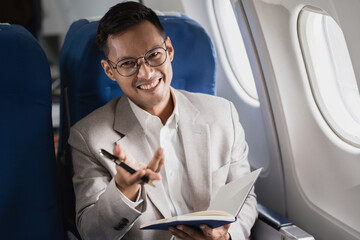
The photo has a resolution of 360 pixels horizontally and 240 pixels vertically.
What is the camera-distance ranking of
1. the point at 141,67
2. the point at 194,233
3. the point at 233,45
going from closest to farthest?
the point at 194,233, the point at 141,67, the point at 233,45

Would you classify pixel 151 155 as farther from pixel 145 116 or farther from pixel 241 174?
pixel 241 174

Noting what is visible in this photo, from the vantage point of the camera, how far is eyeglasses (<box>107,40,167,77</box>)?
174 cm

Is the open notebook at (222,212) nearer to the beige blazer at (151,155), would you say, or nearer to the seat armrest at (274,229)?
the beige blazer at (151,155)

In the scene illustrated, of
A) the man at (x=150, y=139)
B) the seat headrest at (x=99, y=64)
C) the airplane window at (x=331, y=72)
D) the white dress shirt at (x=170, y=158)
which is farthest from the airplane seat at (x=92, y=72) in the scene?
the airplane window at (x=331, y=72)

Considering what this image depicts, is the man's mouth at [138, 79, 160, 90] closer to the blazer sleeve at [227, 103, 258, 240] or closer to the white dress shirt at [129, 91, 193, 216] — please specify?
the white dress shirt at [129, 91, 193, 216]

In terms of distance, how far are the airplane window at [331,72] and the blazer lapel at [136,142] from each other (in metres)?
0.96

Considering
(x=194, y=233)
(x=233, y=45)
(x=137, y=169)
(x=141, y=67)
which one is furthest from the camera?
(x=233, y=45)

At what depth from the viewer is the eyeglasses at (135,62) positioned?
1736 mm

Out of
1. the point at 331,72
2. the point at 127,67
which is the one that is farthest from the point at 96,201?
the point at 331,72

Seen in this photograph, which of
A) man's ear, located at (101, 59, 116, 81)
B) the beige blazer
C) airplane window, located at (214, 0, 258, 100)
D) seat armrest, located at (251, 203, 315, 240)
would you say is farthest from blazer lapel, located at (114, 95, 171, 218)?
airplane window, located at (214, 0, 258, 100)

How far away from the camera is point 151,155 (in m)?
1.83

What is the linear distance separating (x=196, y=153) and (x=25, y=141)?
76 cm

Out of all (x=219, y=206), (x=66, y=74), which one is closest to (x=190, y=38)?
(x=66, y=74)

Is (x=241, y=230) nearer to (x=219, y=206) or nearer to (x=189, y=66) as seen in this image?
(x=219, y=206)
